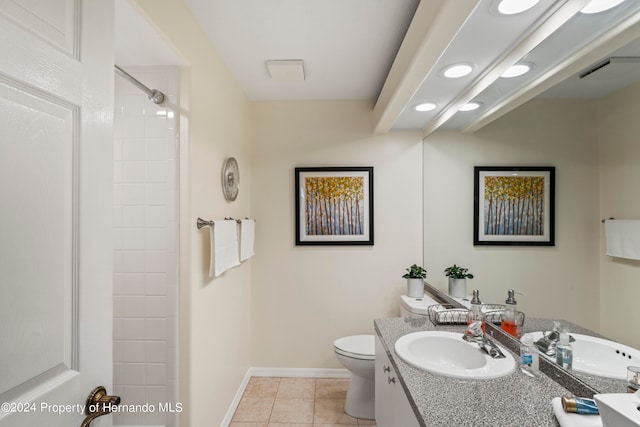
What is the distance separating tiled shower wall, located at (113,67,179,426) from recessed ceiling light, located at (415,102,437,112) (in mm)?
1558

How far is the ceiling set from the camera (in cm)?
110

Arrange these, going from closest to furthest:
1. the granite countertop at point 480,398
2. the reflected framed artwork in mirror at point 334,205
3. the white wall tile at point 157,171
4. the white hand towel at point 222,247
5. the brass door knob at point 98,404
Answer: the brass door knob at point 98,404, the granite countertop at point 480,398, the white wall tile at point 157,171, the white hand towel at point 222,247, the reflected framed artwork in mirror at point 334,205

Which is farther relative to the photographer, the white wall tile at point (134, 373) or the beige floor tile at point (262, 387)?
the beige floor tile at point (262, 387)

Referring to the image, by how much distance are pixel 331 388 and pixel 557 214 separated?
2.20 m

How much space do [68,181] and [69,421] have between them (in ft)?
1.81

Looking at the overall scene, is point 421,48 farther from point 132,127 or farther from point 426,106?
point 132,127

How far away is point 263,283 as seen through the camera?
2.94 metres

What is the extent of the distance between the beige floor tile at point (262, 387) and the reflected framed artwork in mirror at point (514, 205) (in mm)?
2020

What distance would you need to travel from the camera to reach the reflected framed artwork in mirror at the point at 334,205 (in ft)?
9.45

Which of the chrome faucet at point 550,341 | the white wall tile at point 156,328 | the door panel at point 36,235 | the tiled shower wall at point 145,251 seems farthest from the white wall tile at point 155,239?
the chrome faucet at point 550,341

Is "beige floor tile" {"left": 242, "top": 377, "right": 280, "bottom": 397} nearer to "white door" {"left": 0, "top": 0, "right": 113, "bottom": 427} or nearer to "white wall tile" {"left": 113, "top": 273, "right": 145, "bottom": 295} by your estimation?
"white wall tile" {"left": 113, "top": 273, "right": 145, "bottom": 295}

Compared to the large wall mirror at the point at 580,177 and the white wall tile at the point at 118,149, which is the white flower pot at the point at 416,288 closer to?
the large wall mirror at the point at 580,177

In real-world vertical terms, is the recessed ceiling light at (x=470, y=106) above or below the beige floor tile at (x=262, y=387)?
above

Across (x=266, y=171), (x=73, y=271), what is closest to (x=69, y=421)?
(x=73, y=271)
